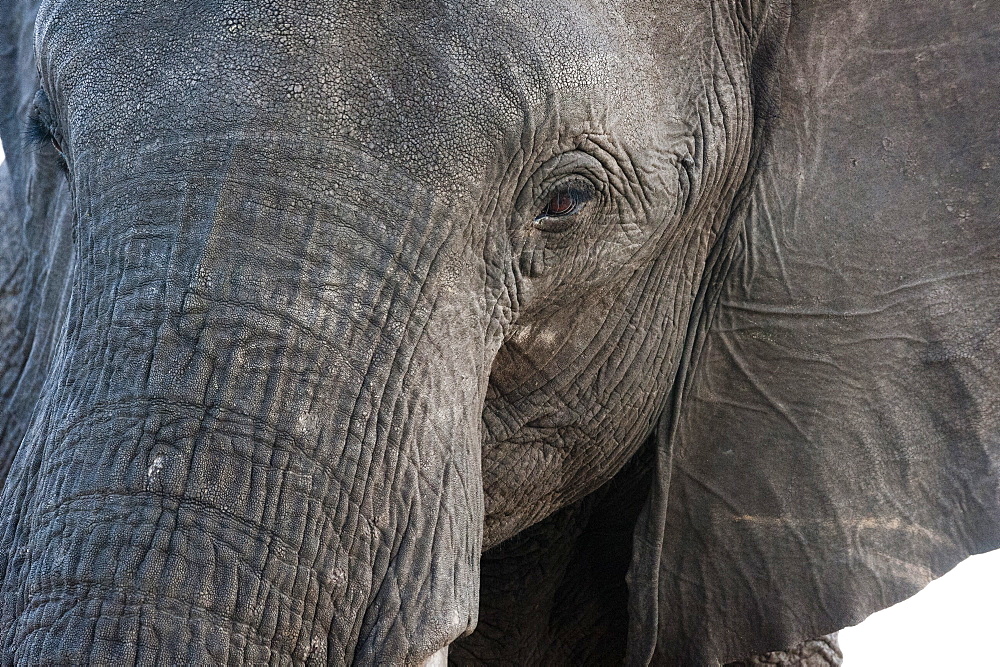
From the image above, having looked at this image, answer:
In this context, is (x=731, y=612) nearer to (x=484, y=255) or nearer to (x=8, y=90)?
(x=484, y=255)

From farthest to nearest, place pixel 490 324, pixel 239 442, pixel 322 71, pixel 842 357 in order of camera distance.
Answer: pixel 842 357 → pixel 490 324 → pixel 322 71 → pixel 239 442

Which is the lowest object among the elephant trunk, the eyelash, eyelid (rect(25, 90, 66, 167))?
the elephant trunk

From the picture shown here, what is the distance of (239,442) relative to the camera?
202 centimetres

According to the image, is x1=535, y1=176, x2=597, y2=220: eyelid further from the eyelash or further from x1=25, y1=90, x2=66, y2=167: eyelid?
x1=25, y1=90, x2=66, y2=167: eyelid

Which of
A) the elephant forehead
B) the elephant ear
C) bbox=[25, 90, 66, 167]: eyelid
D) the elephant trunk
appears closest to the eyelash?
the elephant forehead

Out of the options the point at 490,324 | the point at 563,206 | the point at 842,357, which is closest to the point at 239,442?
the point at 490,324

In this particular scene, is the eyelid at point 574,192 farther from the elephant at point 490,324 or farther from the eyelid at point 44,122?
the eyelid at point 44,122

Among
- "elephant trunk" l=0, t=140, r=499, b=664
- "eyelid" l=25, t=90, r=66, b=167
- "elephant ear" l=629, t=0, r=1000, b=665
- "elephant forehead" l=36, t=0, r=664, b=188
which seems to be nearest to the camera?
"elephant trunk" l=0, t=140, r=499, b=664

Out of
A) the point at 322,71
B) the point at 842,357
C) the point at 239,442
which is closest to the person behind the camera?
the point at 239,442

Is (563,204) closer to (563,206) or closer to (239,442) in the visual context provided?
(563,206)

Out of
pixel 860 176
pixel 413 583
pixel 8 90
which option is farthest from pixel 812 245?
pixel 8 90

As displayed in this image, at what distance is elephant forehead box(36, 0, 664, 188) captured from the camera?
2.11 metres

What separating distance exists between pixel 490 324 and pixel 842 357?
2.88 feet

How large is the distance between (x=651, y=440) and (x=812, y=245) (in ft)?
1.74
